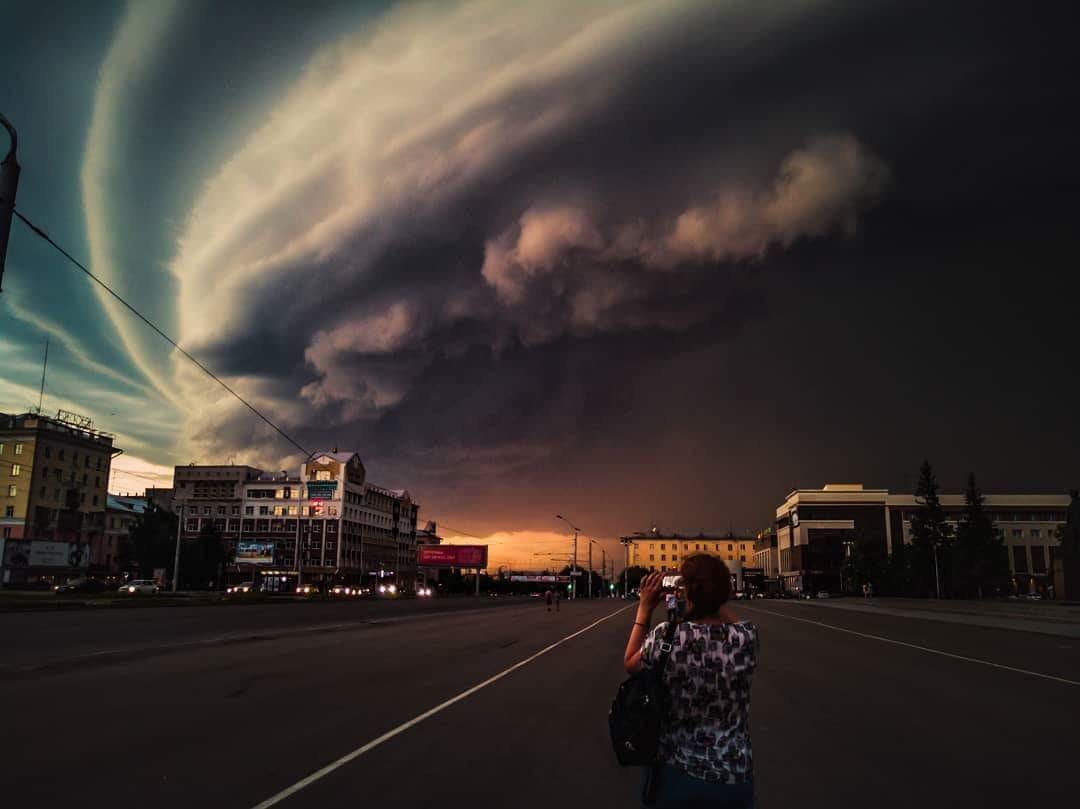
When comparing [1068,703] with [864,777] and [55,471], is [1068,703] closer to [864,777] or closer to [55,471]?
[864,777]

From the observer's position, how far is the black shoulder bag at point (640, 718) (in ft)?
10.0

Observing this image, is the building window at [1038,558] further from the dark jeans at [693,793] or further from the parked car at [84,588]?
the dark jeans at [693,793]

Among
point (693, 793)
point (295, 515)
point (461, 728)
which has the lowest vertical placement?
point (461, 728)

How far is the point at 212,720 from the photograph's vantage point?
9.52 meters

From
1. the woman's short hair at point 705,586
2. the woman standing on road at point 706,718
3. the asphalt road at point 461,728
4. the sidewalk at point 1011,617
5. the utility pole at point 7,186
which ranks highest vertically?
the utility pole at point 7,186

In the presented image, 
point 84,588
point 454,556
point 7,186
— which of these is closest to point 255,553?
point 84,588

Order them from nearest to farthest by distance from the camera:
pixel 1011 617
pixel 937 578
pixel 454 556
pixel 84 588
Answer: pixel 1011 617
pixel 84 588
pixel 937 578
pixel 454 556

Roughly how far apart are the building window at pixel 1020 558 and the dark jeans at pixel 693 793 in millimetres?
160594

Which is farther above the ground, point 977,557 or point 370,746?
point 977,557

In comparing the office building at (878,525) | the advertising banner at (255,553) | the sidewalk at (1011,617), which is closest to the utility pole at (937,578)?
the office building at (878,525)

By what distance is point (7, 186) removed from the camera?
926 centimetres

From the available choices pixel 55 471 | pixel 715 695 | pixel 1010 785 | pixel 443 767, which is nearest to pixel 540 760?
pixel 443 767

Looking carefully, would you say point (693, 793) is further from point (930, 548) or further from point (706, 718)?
point (930, 548)

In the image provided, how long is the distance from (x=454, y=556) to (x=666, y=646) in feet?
472
